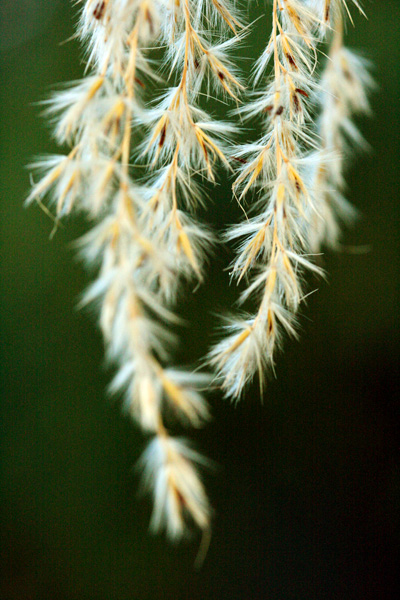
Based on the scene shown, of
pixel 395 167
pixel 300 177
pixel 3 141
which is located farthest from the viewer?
pixel 3 141

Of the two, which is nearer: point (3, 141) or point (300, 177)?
point (300, 177)

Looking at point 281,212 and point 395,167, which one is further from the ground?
point 281,212

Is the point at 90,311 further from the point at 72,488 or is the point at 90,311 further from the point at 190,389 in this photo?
the point at 72,488

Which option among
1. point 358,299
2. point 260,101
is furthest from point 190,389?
point 358,299

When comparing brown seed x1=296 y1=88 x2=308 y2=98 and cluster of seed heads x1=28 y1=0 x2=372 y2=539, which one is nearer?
cluster of seed heads x1=28 y1=0 x2=372 y2=539

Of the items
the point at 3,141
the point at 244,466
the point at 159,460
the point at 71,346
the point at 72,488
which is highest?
the point at 3,141

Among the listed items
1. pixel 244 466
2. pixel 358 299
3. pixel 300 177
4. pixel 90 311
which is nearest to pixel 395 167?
pixel 358 299

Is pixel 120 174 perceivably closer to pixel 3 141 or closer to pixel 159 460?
pixel 159 460

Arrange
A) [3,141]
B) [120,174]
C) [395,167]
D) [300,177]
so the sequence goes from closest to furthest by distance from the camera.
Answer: [120,174] < [300,177] < [395,167] < [3,141]

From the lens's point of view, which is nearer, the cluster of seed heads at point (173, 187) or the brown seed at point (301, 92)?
the cluster of seed heads at point (173, 187)
